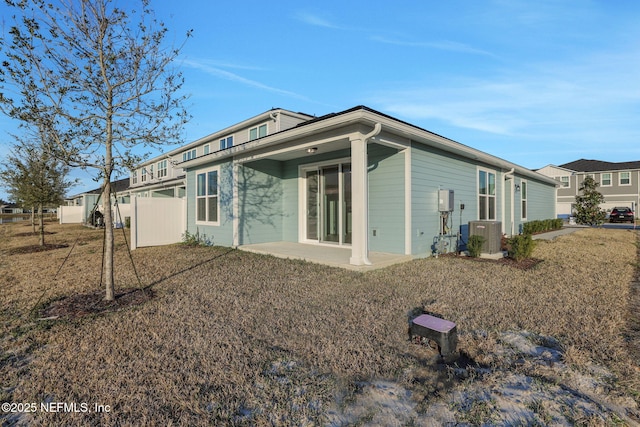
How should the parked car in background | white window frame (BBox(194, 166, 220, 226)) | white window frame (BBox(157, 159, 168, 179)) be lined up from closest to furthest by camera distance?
white window frame (BBox(194, 166, 220, 226)) < white window frame (BBox(157, 159, 168, 179)) < the parked car in background

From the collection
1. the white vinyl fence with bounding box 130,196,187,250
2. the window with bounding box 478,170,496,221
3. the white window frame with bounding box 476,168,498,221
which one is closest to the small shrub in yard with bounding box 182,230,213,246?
the white vinyl fence with bounding box 130,196,187,250

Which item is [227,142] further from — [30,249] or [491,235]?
[491,235]

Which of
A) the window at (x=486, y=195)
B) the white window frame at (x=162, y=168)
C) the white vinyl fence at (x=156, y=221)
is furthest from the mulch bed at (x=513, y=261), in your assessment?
the white window frame at (x=162, y=168)

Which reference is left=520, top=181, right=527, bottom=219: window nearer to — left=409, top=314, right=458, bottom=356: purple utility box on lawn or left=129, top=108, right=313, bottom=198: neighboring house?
left=129, top=108, right=313, bottom=198: neighboring house

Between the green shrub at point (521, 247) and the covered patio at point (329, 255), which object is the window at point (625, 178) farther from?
the covered patio at point (329, 255)

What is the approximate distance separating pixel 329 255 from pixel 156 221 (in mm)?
6908

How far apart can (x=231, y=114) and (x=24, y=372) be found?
1182 cm

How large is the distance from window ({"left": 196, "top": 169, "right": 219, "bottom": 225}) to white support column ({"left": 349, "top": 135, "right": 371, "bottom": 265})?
5709mm

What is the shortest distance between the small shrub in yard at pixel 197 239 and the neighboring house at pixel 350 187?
0.22 m

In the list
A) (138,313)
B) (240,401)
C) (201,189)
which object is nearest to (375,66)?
(201,189)

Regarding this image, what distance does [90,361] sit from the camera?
2.52 m

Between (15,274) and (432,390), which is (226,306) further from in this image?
(15,274)

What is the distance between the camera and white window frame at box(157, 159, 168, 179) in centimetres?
2221

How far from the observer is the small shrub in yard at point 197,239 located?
1014 cm
